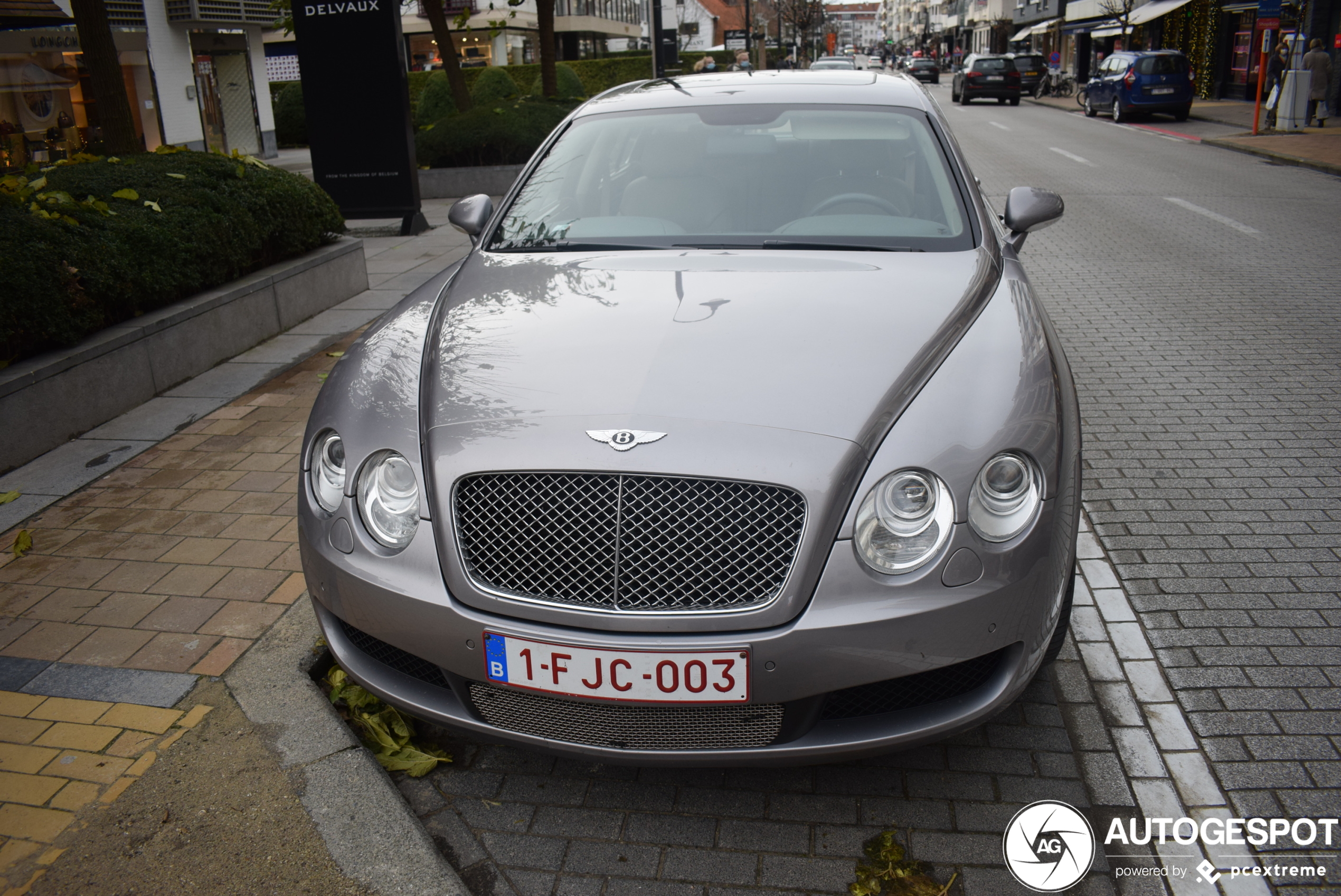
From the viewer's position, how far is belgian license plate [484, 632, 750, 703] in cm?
226

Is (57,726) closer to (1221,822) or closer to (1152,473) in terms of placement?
(1221,822)

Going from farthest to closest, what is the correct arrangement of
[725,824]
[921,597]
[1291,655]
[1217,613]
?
1. [1217,613]
2. [1291,655]
3. [725,824]
4. [921,597]

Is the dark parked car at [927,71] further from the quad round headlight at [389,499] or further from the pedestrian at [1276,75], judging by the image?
the quad round headlight at [389,499]

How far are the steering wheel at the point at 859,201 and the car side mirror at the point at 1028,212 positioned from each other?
51 centimetres

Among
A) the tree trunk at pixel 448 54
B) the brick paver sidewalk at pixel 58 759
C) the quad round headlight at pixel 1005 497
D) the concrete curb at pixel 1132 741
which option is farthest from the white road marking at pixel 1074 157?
the brick paver sidewalk at pixel 58 759

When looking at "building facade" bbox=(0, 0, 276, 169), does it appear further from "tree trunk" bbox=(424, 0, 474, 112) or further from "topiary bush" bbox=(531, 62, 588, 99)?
"topiary bush" bbox=(531, 62, 588, 99)

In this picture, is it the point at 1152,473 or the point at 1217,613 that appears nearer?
the point at 1217,613

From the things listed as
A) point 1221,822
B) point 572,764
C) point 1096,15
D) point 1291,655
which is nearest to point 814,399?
point 572,764

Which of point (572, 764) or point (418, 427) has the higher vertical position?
point (418, 427)

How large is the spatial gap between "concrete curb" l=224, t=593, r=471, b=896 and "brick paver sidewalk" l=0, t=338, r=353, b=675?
15 cm

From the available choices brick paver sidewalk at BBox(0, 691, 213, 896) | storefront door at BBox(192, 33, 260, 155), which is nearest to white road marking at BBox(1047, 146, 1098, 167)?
brick paver sidewalk at BBox(0, 691, 213, 896)

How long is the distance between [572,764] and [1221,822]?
164cm

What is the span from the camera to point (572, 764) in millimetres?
2895

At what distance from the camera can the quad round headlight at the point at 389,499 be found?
8.27 ft
